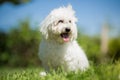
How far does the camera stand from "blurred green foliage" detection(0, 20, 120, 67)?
2169 centimetres

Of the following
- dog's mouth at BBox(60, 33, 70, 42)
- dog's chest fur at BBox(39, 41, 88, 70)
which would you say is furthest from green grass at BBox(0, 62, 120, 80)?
Result: dog's mouth at BBox(60, 33, 70, 42)

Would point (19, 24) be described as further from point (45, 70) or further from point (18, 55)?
point (45, 70)

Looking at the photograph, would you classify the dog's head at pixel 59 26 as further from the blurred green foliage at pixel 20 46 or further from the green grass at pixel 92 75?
the blurred green foliage at pixel 20 46

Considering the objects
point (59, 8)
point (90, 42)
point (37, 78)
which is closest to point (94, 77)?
point (37, 78)

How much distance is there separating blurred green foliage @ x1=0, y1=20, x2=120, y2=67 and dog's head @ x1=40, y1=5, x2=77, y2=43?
39.8ft

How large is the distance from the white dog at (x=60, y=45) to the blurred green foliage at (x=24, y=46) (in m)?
12.1

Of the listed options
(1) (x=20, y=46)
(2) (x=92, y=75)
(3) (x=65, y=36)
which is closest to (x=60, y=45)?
(3) (x=65, y=36)

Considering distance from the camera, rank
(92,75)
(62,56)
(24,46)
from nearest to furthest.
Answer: (92,75), (62,56), (24,46)

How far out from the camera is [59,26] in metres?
8.80

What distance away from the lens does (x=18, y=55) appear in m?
22.2

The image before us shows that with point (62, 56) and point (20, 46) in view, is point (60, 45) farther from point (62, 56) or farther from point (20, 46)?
point (20, 46)

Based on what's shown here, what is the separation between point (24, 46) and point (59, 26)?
44.5 ft

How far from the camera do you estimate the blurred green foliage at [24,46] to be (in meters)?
21.7

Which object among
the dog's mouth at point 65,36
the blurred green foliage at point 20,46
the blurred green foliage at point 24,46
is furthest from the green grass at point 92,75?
the blurred green foliage at point 20,46
